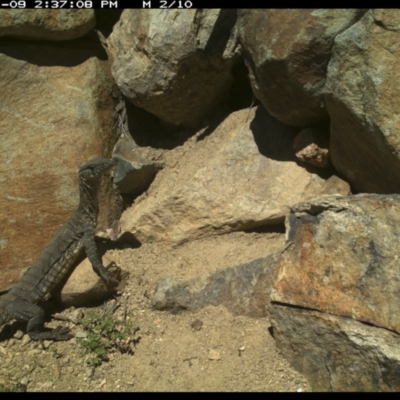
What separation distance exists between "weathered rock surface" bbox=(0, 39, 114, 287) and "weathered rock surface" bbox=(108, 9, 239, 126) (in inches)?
24.1

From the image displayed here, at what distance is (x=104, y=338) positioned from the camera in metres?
5.19

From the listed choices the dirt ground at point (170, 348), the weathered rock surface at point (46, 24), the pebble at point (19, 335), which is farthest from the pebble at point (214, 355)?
the weathered rock surface at point (46, 24)

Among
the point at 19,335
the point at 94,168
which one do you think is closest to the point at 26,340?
the point at 19,335

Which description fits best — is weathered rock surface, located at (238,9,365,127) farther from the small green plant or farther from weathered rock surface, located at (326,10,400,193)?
the small green plant

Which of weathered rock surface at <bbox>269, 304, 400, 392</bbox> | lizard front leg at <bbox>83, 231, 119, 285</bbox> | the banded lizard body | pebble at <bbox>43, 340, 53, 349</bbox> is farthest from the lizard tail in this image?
weathered rock surface at <bbox>269, 304, 400, 392</bbox>

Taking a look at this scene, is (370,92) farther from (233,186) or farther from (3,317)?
(3,317)

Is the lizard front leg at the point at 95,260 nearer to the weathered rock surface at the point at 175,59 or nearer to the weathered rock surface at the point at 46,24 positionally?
the weathered rock surface at the point at 175,59

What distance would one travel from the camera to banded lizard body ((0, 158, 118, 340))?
5.61 m

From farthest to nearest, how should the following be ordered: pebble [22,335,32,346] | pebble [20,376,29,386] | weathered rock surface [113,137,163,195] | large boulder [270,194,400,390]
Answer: weathered rock surface [113,137,163,195] → pebble [22,335,32,346] → pebble [20,376,29,386] → large boulder [270,194,400,390]

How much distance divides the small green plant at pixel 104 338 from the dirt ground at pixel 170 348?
0.10 feet

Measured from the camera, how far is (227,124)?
6.18 metres

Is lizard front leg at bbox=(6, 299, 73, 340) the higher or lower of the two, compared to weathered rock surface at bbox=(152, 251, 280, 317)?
lower

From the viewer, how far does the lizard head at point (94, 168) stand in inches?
233

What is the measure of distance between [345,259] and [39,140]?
376 cm
